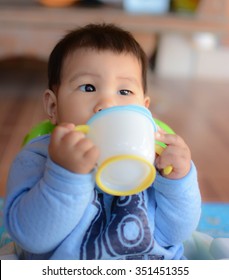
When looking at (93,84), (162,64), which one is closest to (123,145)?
(93,84)

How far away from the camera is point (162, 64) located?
10.4ft

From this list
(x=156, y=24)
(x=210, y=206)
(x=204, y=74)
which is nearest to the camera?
(x=210, y=206)

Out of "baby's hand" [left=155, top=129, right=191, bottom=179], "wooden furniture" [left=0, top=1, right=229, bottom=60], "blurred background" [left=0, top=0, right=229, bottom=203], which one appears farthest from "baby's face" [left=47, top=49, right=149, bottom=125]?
"wooden furniture" [left=0, top=1, right=229, bottom=60]

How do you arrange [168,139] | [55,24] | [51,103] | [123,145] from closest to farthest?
[123,145]
[168,139]
[51,103]
[55,24]

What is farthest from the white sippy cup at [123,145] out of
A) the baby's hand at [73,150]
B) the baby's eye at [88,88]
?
the baby's eye at [88,88]

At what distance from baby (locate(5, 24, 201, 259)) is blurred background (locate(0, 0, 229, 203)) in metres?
0.65

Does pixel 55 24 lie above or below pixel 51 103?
below

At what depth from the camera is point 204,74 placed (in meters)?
3.24

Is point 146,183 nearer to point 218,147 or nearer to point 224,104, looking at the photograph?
point 218,147

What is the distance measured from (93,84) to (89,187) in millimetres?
184

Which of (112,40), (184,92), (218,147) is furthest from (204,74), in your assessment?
(112,40)

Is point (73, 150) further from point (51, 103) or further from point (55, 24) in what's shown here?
point (55, 24)

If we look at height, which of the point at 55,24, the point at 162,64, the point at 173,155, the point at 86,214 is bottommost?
the point at 162,64

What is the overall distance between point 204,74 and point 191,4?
2.41 feet
